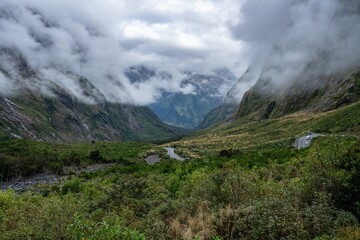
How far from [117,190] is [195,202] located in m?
8.23

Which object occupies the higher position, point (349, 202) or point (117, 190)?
point (117, 190)

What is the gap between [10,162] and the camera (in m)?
87.6

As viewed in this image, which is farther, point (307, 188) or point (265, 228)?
point (307, 188)

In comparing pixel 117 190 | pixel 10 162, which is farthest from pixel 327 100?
pixel 117 190

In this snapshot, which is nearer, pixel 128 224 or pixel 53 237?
pixel 53 237

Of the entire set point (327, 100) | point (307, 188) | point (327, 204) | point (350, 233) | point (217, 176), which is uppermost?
point (327, 100)

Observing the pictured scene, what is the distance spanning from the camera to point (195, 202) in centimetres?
2166

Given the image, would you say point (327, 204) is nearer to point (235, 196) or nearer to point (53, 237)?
point (235, 196)

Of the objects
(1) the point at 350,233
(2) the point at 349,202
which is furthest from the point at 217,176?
(1) the point at 350,233

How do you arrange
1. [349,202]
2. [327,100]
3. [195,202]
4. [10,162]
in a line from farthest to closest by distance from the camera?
1. [327,100]
2. [10,162]
3. [195,202]
4. [349,202]

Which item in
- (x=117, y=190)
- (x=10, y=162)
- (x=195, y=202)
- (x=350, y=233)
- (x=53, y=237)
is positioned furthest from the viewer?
(x=10, y=162)

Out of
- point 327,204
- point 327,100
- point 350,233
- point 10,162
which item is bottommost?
point 350,233

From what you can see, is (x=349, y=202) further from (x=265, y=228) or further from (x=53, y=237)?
(x=53, y=237)

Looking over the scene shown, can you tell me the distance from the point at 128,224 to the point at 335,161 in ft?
36.7
